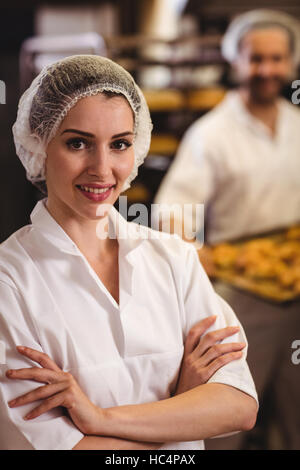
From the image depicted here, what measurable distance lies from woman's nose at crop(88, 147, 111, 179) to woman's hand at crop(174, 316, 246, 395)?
0.41 m

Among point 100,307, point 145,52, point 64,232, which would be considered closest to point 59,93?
point 64,232

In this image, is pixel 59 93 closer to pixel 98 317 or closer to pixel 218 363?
pixel 98 317

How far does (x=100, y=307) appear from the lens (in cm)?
109

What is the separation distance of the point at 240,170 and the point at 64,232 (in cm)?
196

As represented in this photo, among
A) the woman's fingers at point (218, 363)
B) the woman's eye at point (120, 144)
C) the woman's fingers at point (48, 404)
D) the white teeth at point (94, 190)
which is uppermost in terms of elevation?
the woman's eye at point (120, 144)

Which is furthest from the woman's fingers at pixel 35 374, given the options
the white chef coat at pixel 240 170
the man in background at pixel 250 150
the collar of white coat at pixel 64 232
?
the white chef coat at pixel 240 170

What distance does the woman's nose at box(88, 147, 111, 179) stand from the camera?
3.18ft

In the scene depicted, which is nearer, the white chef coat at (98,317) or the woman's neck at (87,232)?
the white chef coat at (98,317)

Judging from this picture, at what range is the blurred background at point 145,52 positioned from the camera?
3.24 metres

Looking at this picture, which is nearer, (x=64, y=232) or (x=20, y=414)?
(x=20, y=414)

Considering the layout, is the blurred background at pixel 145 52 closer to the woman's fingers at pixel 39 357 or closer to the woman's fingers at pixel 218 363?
the woman's fingers at pixel 39 357

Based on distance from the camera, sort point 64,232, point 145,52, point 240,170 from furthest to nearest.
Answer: point 145,52 → point 240,170 → point 64,232

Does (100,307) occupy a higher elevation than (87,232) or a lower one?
lower

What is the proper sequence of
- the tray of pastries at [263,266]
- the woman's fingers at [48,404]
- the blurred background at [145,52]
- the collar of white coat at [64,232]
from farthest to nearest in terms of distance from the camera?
the blurred background at [145,52], the tray of pastries at [263,266], the collar of white coat at [64,232], the woman's fingers at [48,404]
